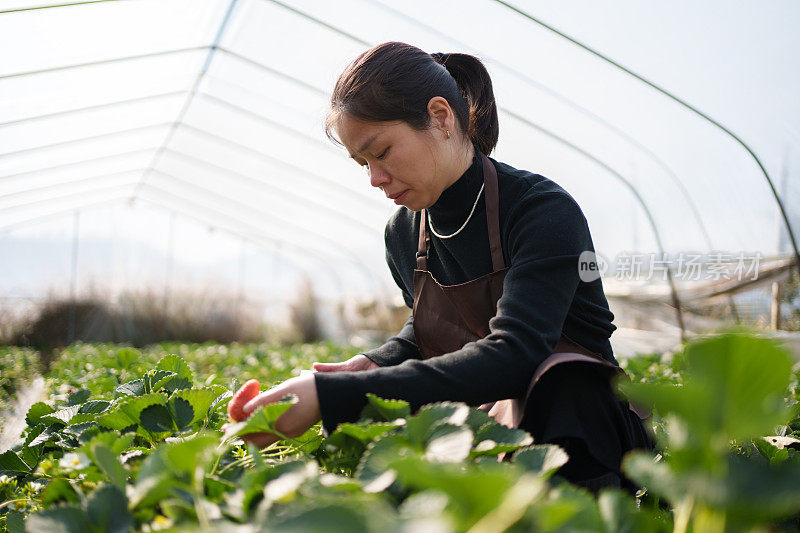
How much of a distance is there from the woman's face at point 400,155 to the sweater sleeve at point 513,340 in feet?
0.79

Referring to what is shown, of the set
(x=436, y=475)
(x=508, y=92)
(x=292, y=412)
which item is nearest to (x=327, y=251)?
(x=508, y=92)

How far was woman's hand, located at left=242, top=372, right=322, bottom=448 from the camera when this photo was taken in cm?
84

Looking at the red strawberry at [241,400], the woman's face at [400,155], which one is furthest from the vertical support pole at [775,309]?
the red strawberry at [241,400]

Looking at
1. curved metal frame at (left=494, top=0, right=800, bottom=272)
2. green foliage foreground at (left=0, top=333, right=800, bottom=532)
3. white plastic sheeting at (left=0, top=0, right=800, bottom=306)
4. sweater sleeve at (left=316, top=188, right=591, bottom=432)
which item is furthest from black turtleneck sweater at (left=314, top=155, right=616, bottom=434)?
curved metal frame at (left=494, top=0, right=800, bottom=272)

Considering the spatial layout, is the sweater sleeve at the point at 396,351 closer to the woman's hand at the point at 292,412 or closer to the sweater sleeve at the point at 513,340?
the sweater sleeve at the point at 513,340

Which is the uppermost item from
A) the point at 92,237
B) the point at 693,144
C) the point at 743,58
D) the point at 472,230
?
the point at 743,58

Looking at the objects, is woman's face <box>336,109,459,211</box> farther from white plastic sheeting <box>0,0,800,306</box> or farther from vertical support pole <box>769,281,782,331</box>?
vertical support pole <box>769,281,782,331</box>

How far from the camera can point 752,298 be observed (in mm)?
5629

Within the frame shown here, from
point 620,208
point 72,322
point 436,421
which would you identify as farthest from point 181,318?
point 436,421

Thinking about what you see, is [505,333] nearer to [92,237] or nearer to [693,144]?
[693,144]

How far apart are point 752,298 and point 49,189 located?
9.41m

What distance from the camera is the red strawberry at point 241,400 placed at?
906 millimetres

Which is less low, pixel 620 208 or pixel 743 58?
pixel 743 58

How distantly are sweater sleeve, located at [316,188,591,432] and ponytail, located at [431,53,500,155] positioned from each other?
1.39ft
